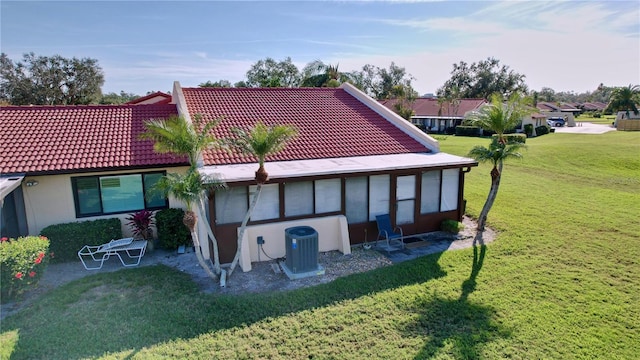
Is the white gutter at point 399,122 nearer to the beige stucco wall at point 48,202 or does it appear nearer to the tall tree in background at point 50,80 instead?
the beige stucco wall at point 48,202

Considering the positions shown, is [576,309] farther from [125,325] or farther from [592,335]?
[125,325]

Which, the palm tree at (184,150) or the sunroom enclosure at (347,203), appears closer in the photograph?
the palm tree at (184,150)

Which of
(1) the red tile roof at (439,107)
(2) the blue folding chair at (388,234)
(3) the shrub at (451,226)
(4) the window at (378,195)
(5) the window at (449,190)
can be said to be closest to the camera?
(2) the blue folding chair at (388,234)

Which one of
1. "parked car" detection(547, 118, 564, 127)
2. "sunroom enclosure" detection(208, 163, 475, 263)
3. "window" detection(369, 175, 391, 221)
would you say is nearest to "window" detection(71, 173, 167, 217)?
"sunroom enclosure" detection(208, 163, 475, 263)

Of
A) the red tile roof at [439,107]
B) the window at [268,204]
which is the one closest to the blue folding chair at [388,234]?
the window at [268,204]

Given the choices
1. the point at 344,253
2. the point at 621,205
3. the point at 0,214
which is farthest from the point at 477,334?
the point at 621,205
